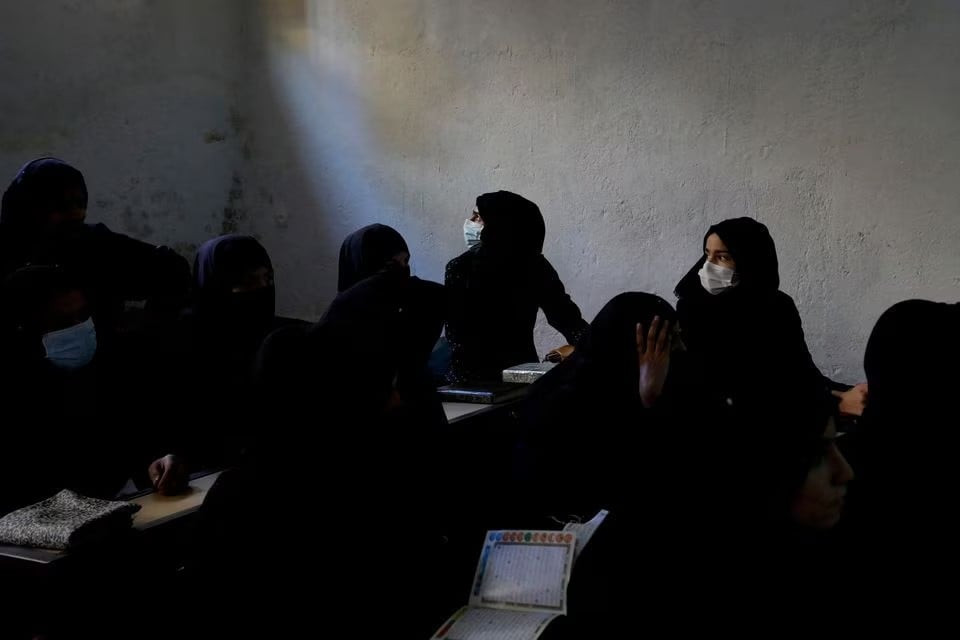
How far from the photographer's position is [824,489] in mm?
1871

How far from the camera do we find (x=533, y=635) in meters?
1.78

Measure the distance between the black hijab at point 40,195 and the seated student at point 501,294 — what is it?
5.36 feet

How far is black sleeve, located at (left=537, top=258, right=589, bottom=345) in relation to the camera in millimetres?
4293

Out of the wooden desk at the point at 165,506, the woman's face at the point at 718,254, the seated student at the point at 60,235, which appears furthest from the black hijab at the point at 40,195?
the woman's face at the point at 718,254

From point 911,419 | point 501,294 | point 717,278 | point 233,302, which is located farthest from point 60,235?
point 911,419

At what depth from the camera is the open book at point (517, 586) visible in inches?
73.4

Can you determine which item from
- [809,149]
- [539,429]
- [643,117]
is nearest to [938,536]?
[539,429]

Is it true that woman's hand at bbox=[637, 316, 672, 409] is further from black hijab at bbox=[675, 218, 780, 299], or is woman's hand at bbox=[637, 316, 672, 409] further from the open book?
black hijab at bbox=[675, 218, 780, 299]

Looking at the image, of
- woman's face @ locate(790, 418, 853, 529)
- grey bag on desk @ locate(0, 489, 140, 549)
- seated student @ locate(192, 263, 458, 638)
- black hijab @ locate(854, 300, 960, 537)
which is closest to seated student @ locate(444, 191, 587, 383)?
seated student @ locate(192, 263, 458, 638)

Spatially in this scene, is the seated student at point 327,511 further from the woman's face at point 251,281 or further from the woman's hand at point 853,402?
the woman's hand at point 853,402

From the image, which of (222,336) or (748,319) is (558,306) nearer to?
(748,319)

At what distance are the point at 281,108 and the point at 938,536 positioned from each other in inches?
218

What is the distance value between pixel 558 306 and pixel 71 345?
2269 millimetres

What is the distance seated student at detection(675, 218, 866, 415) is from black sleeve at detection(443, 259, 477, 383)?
956 millimetres
